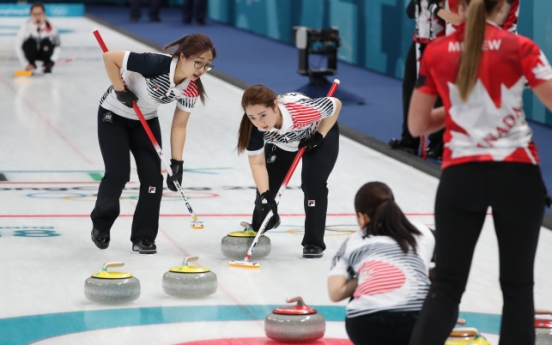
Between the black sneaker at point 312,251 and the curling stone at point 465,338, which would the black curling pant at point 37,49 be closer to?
the black sneaker at point 312,251

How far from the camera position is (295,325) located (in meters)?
3.61

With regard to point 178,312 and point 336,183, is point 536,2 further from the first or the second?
point 178,312

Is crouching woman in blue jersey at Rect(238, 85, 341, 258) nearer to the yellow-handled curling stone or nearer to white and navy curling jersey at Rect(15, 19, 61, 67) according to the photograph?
the yellow-handled curling stone

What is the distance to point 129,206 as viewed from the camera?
246 inches

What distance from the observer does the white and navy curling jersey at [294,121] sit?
471 cm

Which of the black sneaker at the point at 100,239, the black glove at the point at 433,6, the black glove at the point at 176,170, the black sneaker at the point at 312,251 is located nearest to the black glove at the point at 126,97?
the black glove at the point at 176,170

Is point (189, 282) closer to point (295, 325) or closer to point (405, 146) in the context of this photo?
point (295, 325)

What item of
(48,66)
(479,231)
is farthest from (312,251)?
(48,66)

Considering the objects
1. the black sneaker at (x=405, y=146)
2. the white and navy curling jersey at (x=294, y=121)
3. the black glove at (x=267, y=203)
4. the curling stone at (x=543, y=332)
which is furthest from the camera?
the black sneaker at (x=405, y=146)

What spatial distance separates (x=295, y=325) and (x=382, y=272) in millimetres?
682

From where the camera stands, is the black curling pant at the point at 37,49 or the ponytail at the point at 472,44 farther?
the black curling pant at the point at 37,49

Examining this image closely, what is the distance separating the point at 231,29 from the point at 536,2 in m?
9.09

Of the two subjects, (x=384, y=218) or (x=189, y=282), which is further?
(x=189, y=282)

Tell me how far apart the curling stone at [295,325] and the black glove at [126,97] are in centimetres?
166
